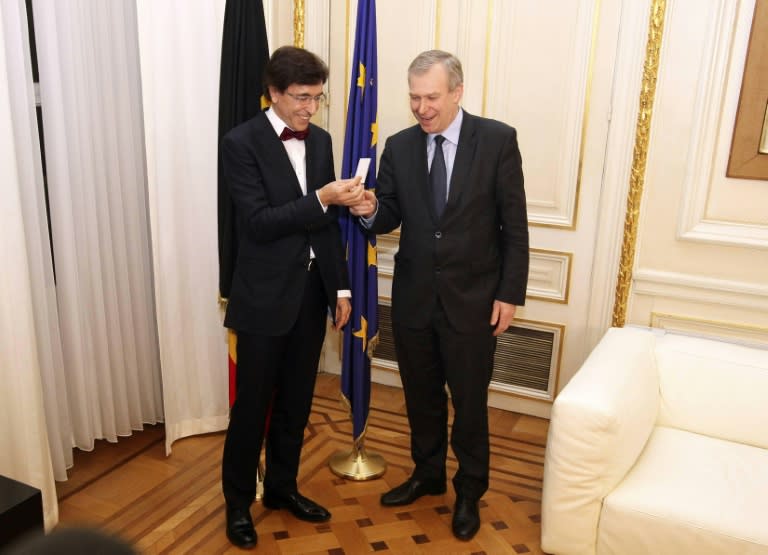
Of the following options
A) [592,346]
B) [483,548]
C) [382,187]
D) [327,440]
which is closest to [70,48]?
[382,187]

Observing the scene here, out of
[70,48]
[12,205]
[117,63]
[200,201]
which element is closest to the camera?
[12,205]

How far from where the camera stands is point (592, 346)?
3.33 meters

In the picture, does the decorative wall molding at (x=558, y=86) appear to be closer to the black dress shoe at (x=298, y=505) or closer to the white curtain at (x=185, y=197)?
the white curtain at (x=185, y=197)

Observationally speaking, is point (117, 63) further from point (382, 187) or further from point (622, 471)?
point (622, 471)

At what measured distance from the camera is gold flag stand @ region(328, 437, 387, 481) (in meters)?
2.89

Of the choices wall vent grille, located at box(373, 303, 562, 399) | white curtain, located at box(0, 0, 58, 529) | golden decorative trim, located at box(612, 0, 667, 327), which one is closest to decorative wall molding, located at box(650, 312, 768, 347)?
golden decorative trim, located at box(612, 0, 667, 327)

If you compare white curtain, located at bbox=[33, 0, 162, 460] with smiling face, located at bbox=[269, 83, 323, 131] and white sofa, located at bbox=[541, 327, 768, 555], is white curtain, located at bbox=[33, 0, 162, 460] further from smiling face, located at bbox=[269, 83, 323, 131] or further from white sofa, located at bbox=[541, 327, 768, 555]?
white sofa, located at bbox=[541, 327, 768, 555]

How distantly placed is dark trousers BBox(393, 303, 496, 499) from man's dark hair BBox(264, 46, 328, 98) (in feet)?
2.99

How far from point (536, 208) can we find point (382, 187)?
3.54ft

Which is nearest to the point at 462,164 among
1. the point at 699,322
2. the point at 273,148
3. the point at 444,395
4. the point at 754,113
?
the point at 273,148

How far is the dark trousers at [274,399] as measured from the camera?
7.58 feet

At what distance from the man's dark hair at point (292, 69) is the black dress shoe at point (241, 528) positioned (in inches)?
Answer: 57.9

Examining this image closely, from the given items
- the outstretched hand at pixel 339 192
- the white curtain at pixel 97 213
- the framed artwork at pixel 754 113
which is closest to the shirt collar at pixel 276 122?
the outstretched hand at pixel 339 192

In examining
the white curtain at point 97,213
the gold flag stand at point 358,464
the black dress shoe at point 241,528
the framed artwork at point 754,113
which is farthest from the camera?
the gold flag stand at point 358,464
